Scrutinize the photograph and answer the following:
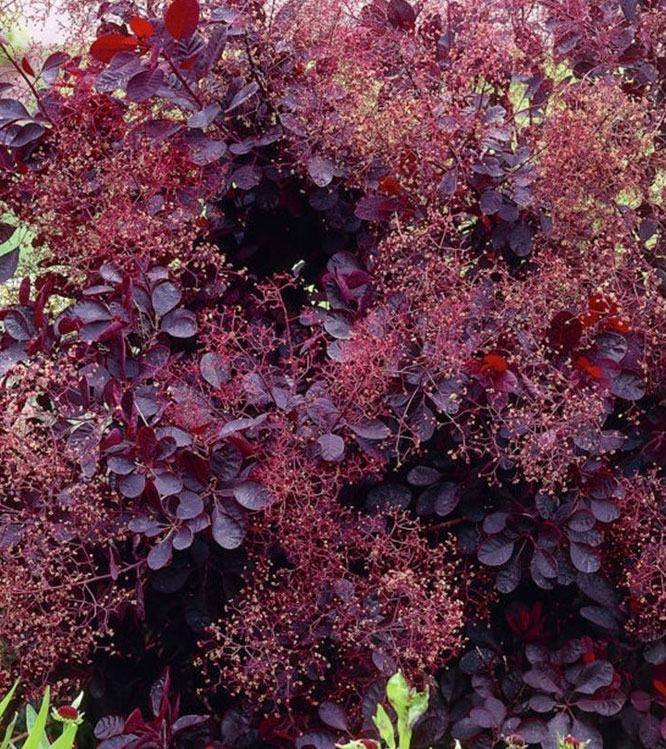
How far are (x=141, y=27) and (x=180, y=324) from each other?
57cm

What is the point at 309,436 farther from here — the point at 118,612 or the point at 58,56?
the point at 58,56

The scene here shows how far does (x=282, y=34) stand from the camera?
8.03 feet

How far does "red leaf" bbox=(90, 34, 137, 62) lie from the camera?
2283 millimetres

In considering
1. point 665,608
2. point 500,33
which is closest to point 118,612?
point 665,608

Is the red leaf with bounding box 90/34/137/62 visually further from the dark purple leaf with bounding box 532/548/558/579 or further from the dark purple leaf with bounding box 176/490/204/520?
the dark purple leaf with bounding box 532/548/558/579

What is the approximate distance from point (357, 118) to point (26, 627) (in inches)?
46.9

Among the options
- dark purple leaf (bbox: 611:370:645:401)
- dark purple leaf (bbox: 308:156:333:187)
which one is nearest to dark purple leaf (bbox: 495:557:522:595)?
dark purple leaf (bbox: 611:370:645:401)

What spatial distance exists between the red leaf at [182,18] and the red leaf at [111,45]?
10 centimetres

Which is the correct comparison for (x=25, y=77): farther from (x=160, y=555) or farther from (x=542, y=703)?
(x=542, y=703)

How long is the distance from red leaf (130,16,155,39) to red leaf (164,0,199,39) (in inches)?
1.3

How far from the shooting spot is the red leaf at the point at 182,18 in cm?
219

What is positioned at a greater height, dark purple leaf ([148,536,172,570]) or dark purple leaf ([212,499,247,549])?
dark purple leaf ([212,499,247,549])

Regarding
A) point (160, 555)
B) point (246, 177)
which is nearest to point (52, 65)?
point (246, 177)

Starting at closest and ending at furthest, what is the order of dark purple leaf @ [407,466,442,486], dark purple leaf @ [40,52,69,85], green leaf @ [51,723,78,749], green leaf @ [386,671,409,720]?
green leaf @ [386,671,409,720] → green leaf @ [51,723,78,749] → dark purple leaf @ [407,466,442,486] → dark purple leaf @ [40,52,69,85]
